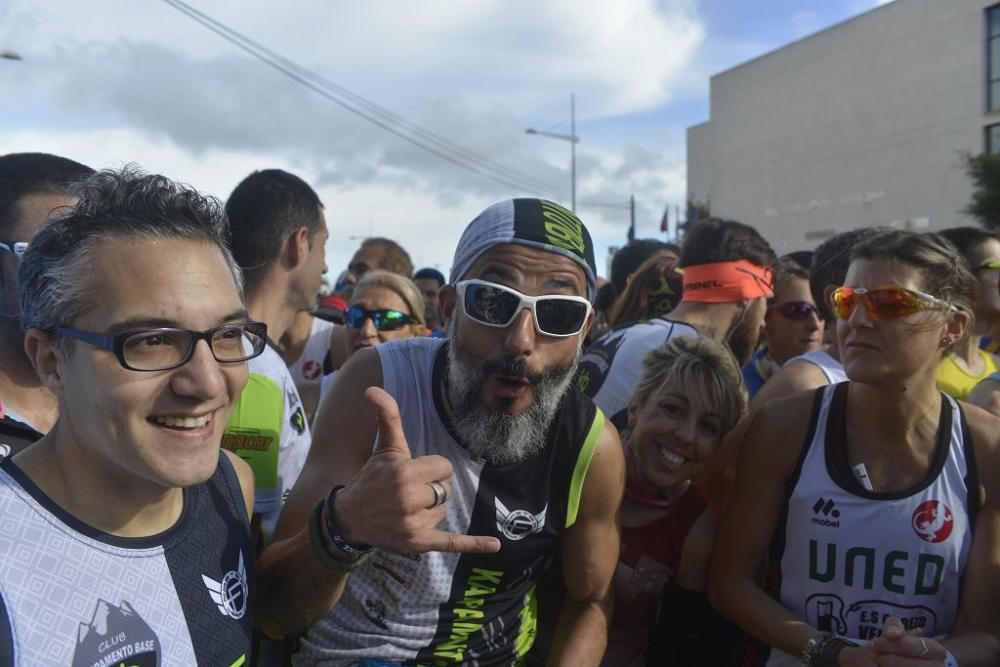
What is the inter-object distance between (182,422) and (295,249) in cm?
204

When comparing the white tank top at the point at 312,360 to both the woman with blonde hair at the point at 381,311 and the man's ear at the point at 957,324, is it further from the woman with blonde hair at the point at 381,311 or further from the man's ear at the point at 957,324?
the man's ear at the point at 957,324

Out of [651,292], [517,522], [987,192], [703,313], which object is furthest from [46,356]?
[987,192]

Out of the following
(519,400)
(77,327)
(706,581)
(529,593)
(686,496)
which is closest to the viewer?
(77,327)

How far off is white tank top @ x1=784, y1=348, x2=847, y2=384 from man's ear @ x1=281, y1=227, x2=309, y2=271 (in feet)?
7.19

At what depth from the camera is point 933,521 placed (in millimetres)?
2471

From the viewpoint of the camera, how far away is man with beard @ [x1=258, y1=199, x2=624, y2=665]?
2.32 meters

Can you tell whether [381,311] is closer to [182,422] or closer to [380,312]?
[380,312]

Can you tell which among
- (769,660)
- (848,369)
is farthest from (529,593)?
(848,369)

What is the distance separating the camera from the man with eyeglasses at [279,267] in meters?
2.88

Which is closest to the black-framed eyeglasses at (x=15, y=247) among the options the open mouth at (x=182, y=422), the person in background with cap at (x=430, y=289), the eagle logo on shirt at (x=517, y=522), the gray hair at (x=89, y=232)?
the gray hair at (x=89, y=232)

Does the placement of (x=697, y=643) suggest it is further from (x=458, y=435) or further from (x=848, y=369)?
(x=458, y=435)

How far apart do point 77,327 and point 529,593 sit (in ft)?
5.30

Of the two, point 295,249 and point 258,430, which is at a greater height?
point 295,249

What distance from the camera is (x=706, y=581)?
2.82 m
